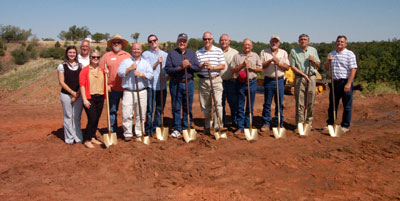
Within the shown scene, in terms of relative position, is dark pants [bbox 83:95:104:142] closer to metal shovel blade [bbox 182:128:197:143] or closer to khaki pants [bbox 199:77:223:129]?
metal shovel blade [bbox 182:128:197:143]

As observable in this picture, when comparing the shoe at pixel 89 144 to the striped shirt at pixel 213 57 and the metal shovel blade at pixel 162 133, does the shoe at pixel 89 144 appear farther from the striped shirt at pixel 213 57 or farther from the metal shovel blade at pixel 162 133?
the striped shirt at pixel 213 57

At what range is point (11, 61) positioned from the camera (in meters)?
38.4

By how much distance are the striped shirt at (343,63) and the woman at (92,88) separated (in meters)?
4.72

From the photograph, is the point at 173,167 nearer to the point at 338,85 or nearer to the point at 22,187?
the point at 22,187

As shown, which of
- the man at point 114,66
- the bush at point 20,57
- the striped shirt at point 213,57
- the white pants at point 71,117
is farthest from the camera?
the bush at point 20,57

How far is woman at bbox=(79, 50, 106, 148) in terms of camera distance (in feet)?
18.5

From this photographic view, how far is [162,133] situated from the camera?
21.2ft

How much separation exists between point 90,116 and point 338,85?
5.11m

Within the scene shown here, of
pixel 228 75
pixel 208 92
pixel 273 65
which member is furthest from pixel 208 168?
pixel 273 65

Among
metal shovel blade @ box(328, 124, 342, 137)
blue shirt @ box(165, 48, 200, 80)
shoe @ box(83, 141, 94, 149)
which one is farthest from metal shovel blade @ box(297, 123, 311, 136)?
shoe @ box(83, 141, 94, 149)

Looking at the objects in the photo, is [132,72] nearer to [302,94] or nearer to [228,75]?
[228,75]

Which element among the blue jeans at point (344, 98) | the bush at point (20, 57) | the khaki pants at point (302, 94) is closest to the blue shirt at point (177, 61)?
the khaki pants at point (302, 94)

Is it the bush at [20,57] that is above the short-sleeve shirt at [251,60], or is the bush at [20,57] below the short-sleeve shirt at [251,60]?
above

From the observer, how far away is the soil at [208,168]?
405 cm
